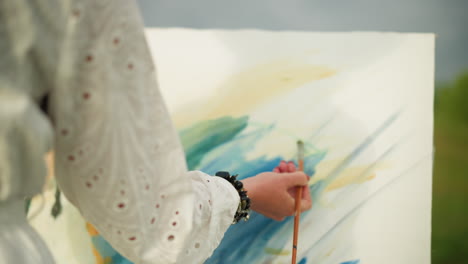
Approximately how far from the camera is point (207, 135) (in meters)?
0.87

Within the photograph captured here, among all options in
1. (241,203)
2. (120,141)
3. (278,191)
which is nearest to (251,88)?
(278,191)

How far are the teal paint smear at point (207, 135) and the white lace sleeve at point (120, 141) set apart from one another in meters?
0.43

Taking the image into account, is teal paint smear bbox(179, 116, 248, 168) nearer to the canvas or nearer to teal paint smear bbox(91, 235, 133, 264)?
the canvas

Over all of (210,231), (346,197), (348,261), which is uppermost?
(210,231)

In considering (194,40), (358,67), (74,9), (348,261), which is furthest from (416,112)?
(74,9)

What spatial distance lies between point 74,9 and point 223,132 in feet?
1.89

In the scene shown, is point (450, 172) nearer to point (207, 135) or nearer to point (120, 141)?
point (207, 135)

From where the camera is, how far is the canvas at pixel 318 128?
817 mm

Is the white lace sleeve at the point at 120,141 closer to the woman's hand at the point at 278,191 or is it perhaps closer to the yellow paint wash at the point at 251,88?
the woman's hand at the point at 278,191

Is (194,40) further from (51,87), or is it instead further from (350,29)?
(51,87)

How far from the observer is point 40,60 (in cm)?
31

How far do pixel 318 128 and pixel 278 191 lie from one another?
0.19 meters

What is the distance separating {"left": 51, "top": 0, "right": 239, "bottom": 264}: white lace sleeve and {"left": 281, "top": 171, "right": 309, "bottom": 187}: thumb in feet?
1.15

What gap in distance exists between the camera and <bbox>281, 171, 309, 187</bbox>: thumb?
29.9 inches
